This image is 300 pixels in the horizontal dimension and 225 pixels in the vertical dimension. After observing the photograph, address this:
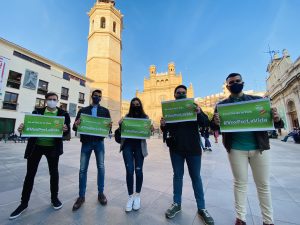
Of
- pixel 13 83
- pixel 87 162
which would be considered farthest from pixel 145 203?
pixel 13 83

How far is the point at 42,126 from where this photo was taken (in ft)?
8.16

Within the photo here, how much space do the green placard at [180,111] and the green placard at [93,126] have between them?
1.10m

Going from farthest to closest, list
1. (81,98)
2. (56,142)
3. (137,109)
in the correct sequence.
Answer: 1. (81,98)
2. (137,109)
3. (56,142)

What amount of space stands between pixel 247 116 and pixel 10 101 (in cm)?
2467

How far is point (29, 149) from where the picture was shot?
245 cm

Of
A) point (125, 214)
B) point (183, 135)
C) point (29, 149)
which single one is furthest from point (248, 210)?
point (29, 149)

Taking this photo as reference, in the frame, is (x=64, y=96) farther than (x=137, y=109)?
Yes

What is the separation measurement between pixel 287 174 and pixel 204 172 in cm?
212

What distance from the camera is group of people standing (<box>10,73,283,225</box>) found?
1.93m

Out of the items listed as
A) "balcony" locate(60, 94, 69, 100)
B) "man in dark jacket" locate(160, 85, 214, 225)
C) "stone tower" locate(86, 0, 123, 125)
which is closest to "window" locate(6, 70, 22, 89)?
"balcony" locate(60, 94, 69, 100)

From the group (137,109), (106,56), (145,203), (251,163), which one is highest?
(106,56)

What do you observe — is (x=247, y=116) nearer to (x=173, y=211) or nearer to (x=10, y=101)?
(x=173, y=211)

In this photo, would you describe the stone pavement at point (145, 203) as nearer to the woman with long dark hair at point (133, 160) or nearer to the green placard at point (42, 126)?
the woman with long dark hair at point (133, 160)

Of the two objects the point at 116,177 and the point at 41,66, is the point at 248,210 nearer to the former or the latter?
the point at 116,177
